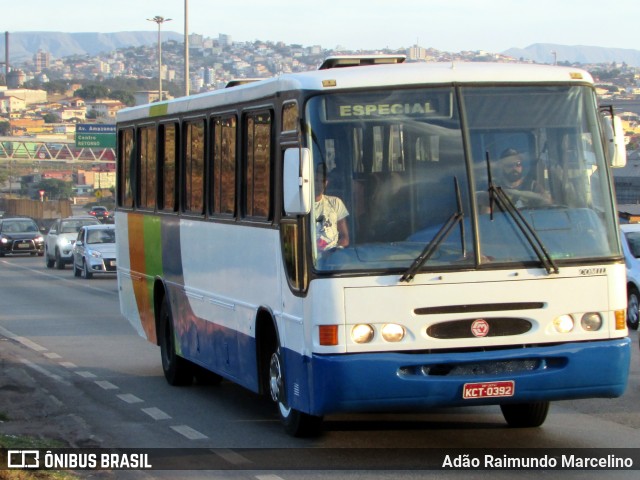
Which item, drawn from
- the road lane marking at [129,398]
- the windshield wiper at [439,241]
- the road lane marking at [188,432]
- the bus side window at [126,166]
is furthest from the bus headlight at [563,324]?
the bus side window at [126,166]

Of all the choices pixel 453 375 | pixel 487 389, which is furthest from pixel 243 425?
pixel 487 389

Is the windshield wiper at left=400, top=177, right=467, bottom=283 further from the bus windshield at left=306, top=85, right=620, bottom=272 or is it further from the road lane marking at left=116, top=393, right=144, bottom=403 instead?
the road lane marking at left=116, top=393, right=144, bottom=403

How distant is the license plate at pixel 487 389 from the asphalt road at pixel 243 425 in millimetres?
533

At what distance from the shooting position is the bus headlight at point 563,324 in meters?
9.37

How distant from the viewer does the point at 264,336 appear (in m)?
10.9

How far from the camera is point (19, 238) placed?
178ft

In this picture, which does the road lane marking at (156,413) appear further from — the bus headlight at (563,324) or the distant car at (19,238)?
the distant car at (19,238)

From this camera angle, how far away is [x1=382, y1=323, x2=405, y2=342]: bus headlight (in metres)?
9.16

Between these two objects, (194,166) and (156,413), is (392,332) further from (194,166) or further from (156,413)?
(194,166)

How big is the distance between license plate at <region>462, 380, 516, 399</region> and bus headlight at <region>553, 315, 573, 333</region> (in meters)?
0.50

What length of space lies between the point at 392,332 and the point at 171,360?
5535 mm

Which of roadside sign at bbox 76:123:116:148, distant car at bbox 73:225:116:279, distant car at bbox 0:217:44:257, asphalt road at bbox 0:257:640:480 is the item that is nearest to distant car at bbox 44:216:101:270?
distant car at bbox 73:225:116:279

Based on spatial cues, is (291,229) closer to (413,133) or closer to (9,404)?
(413,133)

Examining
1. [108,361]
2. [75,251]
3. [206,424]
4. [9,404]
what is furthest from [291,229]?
[75,251]
